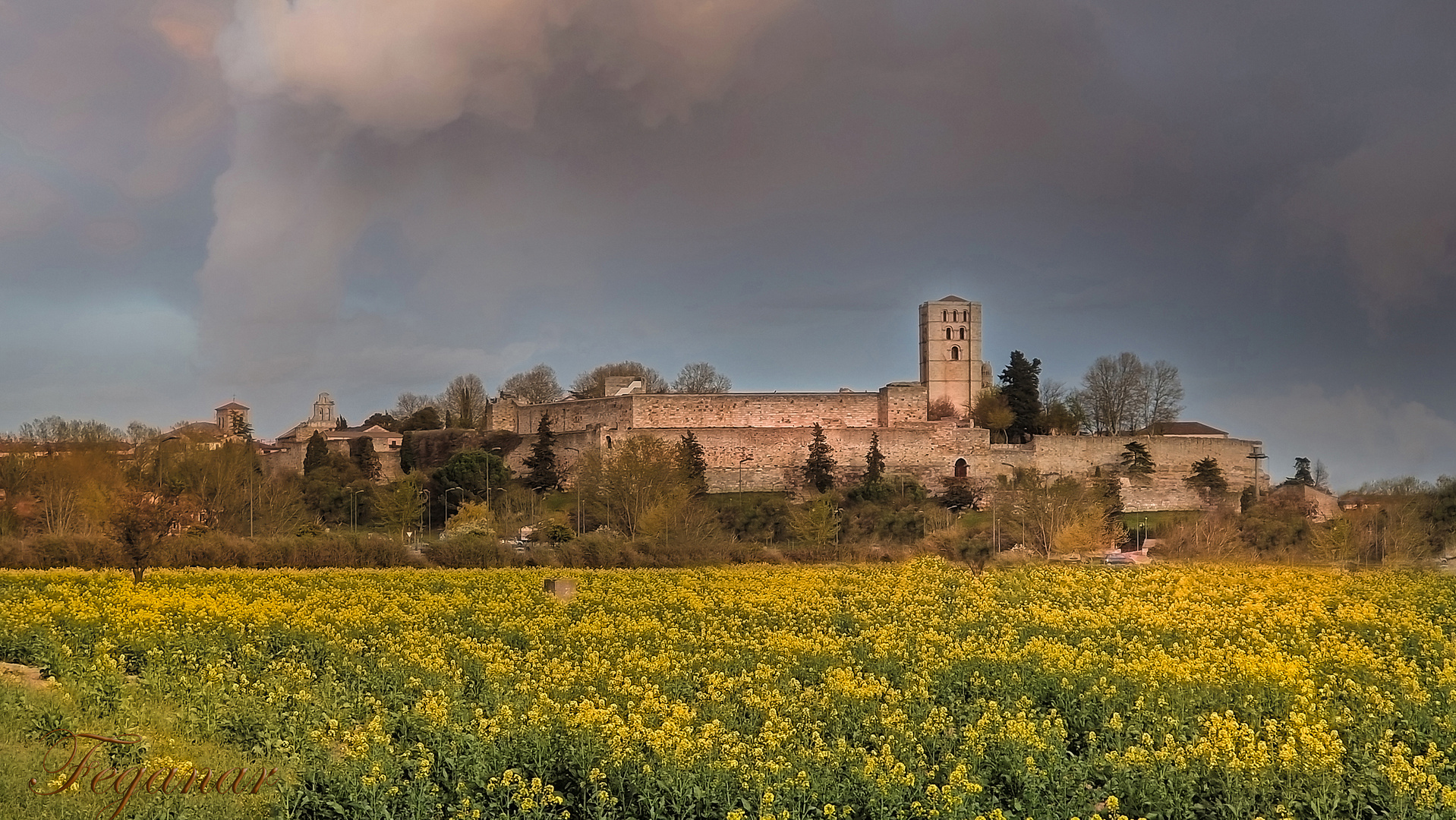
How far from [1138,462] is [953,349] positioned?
14198 mm

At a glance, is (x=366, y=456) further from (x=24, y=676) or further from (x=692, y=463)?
(x=24, y=676)

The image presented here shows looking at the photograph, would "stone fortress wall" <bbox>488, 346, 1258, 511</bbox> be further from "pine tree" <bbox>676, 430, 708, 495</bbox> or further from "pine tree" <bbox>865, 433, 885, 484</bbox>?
"pine tree" <bbox>676, 430, 708, 495</bbox>

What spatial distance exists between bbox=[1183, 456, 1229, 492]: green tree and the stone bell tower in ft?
45.1

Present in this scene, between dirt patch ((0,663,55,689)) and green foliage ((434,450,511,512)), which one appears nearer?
dirt patch ((0,663,55,689))

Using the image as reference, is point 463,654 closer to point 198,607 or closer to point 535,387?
point 198,607

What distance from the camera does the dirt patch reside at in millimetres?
13430

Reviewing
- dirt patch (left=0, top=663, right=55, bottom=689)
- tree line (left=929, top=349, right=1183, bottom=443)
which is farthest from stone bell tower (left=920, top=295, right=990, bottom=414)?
dirt patch (left=0, top=663, right=55, bottom=689)

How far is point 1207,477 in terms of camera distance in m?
66.6

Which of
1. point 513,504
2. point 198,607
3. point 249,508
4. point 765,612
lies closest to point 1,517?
point 249,508

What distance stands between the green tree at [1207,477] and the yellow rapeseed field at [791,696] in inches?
1851

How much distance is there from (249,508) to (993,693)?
36382 millimetres

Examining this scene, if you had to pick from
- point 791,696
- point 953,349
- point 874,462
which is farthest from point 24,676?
point 953,349

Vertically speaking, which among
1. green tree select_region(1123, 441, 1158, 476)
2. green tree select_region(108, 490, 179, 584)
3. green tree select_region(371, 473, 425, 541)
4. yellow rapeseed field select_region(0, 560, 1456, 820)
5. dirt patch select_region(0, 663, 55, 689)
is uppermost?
green tree select_region(1123, 441, 1158, 476)

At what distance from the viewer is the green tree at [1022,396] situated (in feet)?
233
